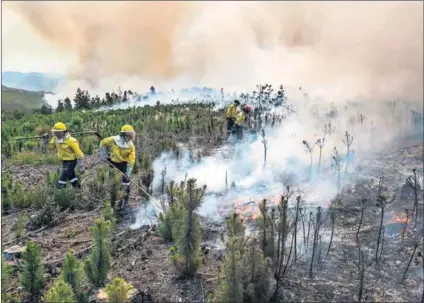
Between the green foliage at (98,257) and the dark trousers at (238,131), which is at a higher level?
the dark trousers at (238,131)

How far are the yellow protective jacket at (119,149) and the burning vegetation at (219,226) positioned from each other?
454 mm

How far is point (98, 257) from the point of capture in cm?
544

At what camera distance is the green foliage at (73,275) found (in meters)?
4.90

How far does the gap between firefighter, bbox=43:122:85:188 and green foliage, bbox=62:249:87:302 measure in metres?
4.24

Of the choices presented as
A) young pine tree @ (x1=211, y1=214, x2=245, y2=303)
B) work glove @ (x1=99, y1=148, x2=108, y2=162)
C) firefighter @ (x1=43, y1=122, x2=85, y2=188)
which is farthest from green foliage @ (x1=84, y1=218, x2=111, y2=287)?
firefighter @ (x1=43, y1=122, x2=85, y2=188)

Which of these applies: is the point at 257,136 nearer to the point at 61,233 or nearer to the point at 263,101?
the point at 263,101

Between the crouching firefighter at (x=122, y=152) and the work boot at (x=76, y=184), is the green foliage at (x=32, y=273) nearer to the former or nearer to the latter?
the crouching firefighter at (x=122, y=152)

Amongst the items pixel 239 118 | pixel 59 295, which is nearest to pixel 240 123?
pixel 239 118

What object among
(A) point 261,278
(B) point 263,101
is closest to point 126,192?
(A) point 261,278

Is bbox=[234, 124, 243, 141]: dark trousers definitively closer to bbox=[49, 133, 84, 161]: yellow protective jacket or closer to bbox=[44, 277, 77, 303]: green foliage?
bbox=[49, 133, 84, 161]: yellow protective jacket

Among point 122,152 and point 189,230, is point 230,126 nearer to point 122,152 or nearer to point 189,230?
point 122,152

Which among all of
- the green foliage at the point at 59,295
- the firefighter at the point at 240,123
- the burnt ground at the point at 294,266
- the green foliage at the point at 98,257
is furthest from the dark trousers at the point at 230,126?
the green foliage at the point at 59,295

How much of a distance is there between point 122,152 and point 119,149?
89 millimetres

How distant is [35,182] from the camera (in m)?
10.6
